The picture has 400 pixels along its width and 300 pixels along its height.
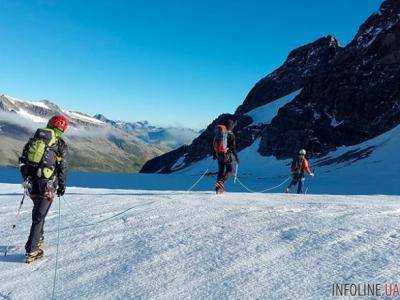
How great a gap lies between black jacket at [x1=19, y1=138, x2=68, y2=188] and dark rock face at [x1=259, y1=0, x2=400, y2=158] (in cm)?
7193

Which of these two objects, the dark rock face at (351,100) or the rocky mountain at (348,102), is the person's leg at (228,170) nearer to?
the dark rock face at (351,100)

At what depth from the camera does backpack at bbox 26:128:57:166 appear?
33.6 feet

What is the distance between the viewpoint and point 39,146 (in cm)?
1023

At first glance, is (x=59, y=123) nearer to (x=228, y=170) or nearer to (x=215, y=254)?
(x=215, y=254)

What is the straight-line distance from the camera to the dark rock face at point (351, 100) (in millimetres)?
82125

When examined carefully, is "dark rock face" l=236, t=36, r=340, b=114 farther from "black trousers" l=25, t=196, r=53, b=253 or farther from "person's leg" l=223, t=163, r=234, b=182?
"black trousers" l=25, t=196, r=53, b=253

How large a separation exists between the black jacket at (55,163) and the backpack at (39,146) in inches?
3.1

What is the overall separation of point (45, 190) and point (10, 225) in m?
4.39

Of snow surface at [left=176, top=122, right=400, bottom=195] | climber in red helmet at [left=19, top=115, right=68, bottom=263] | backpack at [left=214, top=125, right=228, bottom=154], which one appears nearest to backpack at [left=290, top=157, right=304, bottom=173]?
snow surface at [left=176, top=122, right=400, bottom=195]

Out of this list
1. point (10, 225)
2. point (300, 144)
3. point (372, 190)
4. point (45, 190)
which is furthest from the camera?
point (300, 144)

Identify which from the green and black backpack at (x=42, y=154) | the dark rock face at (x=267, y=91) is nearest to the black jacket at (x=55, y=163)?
the green and black backpack at (x=42, y=154)

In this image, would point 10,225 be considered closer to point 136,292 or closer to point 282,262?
point 136,292

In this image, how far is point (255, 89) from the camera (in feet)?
541

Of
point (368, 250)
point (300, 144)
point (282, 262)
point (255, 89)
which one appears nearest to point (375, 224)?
point (368, 250)
